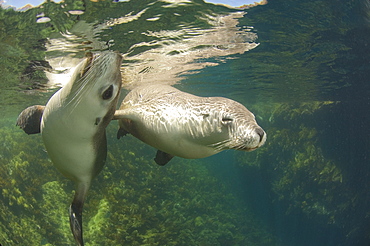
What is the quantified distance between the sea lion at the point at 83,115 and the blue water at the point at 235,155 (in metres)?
2.83

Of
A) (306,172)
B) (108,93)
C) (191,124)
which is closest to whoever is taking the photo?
(108,93)

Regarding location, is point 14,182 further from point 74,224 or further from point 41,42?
point 74,224

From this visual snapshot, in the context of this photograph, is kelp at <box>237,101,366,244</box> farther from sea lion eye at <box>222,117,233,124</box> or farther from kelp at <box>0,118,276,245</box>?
sea lion eye at <box>222,117,233,124</box>

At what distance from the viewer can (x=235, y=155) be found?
2078 centimetres

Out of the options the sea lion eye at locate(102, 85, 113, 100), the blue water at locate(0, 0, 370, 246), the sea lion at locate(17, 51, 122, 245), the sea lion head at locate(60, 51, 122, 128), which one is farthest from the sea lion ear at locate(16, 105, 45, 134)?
the blue water at locate(0, 0, 370, 246)

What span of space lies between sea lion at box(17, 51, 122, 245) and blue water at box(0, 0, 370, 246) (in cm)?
283

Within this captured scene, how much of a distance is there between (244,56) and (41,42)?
792 cm

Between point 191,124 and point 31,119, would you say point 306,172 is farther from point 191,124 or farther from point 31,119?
point 31,119

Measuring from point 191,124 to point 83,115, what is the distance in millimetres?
1346

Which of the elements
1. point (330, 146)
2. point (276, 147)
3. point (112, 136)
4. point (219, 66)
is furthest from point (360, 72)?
point (112, 136)

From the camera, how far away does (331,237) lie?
15.6 metres

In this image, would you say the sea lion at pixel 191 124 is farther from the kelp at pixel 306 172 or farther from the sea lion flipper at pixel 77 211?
the kelp at pixel 306 172

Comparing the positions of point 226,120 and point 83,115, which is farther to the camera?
point 83,115

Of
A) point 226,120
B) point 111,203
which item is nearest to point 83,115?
point 226,120
